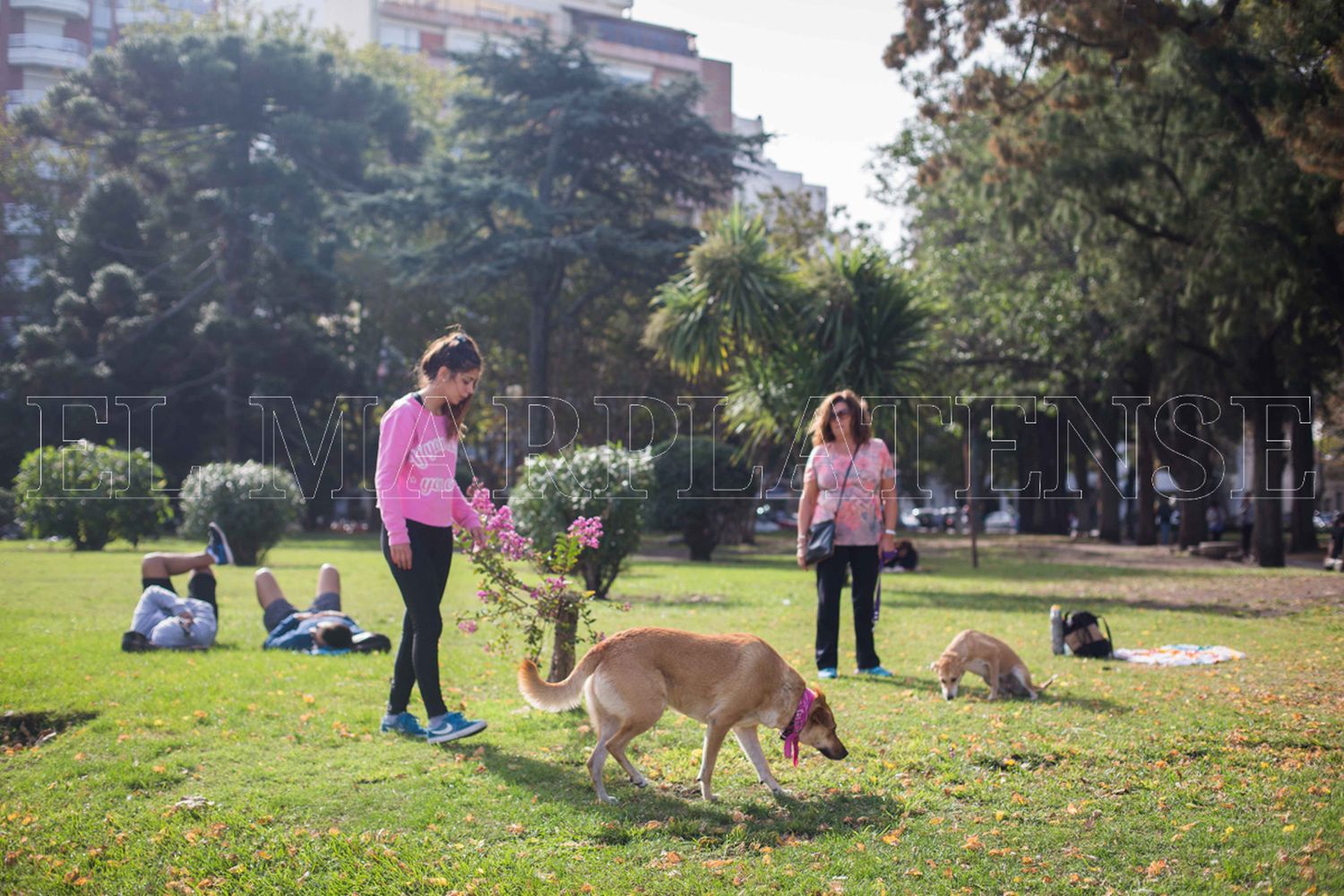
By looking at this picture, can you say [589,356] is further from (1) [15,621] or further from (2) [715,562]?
(1) [15,621]

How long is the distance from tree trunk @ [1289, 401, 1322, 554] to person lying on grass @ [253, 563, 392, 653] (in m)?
21.1

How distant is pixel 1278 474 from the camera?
86.7ft

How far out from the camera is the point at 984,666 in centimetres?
813

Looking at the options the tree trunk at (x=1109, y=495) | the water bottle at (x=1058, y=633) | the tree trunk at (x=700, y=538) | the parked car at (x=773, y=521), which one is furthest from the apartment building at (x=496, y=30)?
the water bottle at (x=1058, y=633)

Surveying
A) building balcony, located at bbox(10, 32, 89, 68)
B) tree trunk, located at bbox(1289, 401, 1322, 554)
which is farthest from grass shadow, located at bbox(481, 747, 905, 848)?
building balcony, located at bbox(10, 32, 89, 68)

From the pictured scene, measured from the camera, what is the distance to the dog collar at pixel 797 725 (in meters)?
5.65

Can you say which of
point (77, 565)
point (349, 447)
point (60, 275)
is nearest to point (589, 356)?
point (349, 447)

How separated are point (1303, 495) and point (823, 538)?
24.2 m

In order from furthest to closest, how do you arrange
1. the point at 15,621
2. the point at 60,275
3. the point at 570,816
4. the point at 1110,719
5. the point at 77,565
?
the point at 60,275 → the point at 77,565 → the point at 15,621 → the point at 1110,719 → the point at 570,816

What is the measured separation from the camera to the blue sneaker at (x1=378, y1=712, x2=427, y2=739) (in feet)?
22.6

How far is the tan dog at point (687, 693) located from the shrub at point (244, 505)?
55.6 ft

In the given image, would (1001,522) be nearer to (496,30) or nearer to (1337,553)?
(1337,553)

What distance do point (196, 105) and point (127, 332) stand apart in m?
8.49

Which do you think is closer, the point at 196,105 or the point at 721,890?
the point at 721,890
